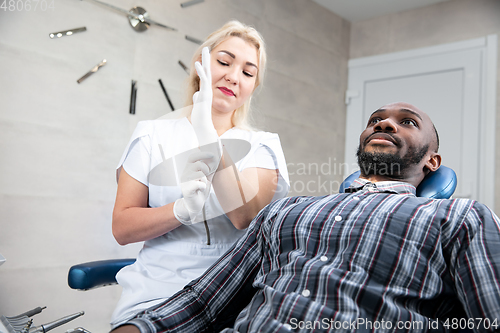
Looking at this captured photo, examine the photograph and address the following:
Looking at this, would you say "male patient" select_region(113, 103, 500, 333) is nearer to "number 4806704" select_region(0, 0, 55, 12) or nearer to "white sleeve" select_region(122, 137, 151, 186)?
"white sleeve" select_region(122, 137, 151, 186)

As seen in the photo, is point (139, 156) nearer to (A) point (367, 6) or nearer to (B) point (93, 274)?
(B) point (93, 274)

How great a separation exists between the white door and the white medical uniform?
2.13m

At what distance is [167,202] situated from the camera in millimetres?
1325

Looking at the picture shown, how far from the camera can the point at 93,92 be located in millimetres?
2064

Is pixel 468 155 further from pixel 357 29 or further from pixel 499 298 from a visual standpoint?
pixel 499 298

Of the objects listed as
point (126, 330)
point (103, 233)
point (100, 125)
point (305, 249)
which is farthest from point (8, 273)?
point (305, 249)

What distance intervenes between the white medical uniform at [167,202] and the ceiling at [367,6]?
2.33 meters

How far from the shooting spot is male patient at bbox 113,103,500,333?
83 centimetres

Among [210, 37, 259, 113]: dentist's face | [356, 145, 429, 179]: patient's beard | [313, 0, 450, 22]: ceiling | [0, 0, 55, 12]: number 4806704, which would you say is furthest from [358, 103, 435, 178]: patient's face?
[313, 0, 450, 22]: ceiling

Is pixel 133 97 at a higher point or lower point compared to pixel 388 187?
A: higher

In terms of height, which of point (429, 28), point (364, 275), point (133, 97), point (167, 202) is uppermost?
point (429, 28)

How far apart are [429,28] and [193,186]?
9.41 feet

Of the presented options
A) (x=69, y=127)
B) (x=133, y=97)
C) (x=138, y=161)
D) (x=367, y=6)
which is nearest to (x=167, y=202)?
(x=138, y=161)

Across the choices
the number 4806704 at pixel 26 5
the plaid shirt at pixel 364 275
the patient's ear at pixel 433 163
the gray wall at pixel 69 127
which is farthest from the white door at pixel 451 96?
the number 4806704 at pixel 26 5
